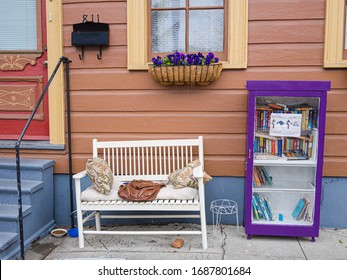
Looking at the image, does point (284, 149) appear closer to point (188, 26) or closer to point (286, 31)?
point (286, 31)

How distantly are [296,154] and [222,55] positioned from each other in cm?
126

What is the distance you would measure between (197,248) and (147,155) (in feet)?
3.70

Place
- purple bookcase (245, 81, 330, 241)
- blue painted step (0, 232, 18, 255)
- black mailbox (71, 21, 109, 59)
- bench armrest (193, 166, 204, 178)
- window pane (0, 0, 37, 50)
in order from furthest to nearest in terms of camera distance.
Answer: window pane (0, 0, 37, 50) < black mailbox (71, 21, 109, 59) < purple bookcase (245, 81, 330, 241) < bench armrest (193, 166, 204, 178) < blue painted step (0, 232, 18, 255)

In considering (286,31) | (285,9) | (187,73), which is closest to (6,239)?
(187,73)

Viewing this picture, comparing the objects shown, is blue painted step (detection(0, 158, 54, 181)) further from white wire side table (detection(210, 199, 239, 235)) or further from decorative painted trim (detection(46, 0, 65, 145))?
white wire side table (detection(210, 199, 239, 235))

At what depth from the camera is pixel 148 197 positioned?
12.5 ft

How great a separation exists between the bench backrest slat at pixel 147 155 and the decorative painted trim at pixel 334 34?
1509mm

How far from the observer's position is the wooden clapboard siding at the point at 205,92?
4.29m

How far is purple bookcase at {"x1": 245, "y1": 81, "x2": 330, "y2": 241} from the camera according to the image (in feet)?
12.7

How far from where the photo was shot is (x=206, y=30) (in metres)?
4.48

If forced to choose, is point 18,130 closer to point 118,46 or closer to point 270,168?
point 118,46

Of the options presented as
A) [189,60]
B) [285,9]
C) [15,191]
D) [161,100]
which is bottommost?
[15,191]

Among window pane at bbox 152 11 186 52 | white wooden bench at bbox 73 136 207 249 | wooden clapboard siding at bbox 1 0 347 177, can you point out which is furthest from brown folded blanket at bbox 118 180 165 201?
window pane at bbox 152 11 186 52

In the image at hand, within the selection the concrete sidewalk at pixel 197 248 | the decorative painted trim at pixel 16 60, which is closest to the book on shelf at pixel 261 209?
the concrete sidewalk at pixel 197 248
